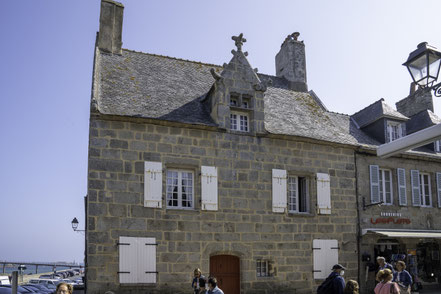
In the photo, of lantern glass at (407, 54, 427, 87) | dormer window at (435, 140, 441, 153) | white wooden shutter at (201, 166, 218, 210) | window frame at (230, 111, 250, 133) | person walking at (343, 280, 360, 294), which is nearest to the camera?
lantern glass at (407, 54, 427, 87)

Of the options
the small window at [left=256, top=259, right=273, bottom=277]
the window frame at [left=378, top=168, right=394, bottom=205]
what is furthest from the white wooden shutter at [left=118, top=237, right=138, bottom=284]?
the window frame at [left=378, top=168, right=394, bottom=205]

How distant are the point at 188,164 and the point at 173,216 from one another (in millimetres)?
1461

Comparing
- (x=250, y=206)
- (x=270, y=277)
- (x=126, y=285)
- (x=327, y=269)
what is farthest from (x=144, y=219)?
(x=327, y=269)

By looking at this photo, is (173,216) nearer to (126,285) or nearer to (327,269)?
(126,285)

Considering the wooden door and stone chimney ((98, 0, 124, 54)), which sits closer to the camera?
the wooden door

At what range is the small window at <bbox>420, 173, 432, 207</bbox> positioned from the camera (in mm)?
16219

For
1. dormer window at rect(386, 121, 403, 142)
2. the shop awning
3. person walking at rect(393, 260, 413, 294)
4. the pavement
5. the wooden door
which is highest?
dormer window at rect(386, 121, 403, 142)

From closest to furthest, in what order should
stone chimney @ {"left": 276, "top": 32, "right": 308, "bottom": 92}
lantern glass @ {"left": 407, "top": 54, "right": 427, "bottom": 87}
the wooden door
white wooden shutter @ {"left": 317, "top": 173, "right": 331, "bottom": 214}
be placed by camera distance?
lantern glass @ {"left": 407, "top": 54, "right": 427, "bottom": 87} < the wooden door < white wooden shutter @ {"left": 317, "top": 173, "right": 331, "bottom": 214} < stone chimney @ {"left": 276, "top": 32, "right": 308, "bottom": 92}

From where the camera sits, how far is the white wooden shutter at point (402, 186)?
1541 cm

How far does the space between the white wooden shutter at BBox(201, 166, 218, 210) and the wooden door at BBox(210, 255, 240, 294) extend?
1.46 metres

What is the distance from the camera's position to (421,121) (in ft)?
58.5

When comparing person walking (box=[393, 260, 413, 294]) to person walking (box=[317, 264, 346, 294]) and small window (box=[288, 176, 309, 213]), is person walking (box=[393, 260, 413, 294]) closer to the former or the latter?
person walking (box=[317, 264, 346, 294])

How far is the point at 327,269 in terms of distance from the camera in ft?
45.3

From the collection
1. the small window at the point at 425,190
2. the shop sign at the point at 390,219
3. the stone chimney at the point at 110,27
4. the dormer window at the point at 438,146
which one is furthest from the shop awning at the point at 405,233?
the stone chimney at the point at 110,27
